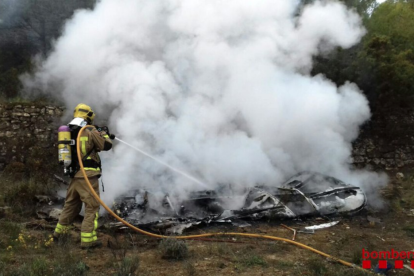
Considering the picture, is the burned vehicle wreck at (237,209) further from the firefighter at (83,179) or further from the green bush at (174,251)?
the green bush at (174,251)

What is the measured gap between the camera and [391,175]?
30.4 feet

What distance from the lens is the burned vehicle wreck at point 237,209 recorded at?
5344mm

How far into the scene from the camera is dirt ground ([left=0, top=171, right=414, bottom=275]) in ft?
11.7

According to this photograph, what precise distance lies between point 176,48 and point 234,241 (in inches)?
202

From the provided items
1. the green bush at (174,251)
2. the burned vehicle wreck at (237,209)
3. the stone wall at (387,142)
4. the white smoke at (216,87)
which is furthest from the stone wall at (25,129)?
the stone wall at (387,142)

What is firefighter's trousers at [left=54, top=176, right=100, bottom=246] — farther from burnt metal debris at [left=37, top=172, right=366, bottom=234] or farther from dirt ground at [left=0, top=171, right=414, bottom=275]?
burnt metal debris at [left=37, top=172, right=366, bottom=234]

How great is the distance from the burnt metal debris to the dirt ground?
0.17 meters

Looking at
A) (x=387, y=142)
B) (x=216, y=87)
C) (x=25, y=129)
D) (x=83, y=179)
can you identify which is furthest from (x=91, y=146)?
(x=387, y=142)

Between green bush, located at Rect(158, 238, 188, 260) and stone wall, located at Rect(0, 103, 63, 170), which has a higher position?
stone wall, located at Rect(0, 103, 63, 170)

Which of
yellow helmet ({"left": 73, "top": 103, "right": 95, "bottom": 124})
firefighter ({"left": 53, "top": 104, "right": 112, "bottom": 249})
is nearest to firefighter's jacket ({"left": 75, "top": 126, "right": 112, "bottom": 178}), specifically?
firefighter ({"left": 53, "top": 104, "right": 112, "bottom": 249})

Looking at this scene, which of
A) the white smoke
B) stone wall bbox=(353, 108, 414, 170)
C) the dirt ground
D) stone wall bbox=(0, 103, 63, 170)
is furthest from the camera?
stone wall bbox=(353, 108, 414, 170)

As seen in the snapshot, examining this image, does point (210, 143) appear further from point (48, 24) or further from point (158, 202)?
point (48, 24)

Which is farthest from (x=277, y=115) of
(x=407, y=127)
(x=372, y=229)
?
(x=407, y=127)

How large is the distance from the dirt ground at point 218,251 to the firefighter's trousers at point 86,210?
0.54ft
